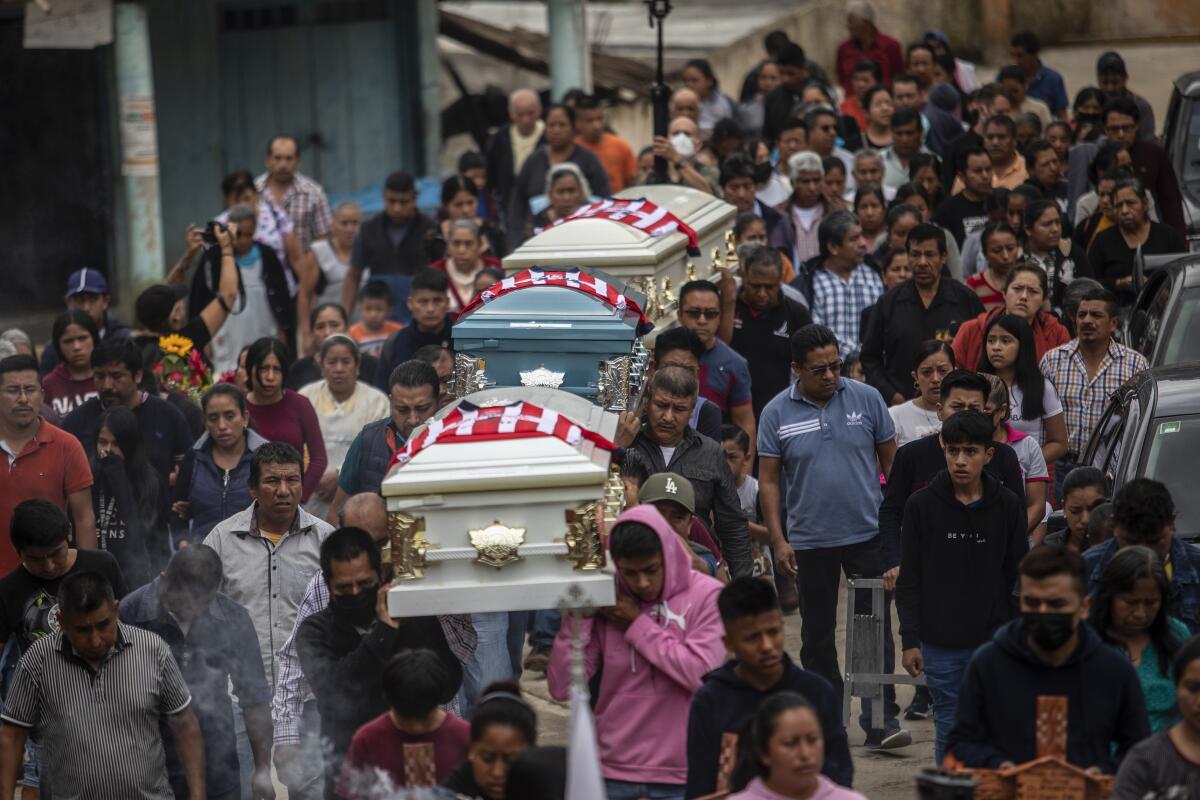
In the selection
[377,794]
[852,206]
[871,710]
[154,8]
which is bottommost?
[871,710]

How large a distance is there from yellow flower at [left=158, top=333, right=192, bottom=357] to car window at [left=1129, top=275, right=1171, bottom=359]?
481 cm

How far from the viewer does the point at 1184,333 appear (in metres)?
10.0

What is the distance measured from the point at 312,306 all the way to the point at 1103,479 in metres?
7.32

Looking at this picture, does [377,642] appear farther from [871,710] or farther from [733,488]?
[871,710]

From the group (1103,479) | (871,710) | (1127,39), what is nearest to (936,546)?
(1103,479)

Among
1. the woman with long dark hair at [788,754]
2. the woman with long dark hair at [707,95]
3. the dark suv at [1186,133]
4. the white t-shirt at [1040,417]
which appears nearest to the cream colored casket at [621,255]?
the white t-shirt at [1040,417]

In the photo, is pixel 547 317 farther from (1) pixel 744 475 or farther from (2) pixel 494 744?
(2) pixel 494 744

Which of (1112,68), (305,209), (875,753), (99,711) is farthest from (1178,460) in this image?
(1112,68)

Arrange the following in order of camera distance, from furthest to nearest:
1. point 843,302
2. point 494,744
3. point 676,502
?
point 843,302 < point 676,502 < point 494,744

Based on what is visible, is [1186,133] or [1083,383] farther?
[1186,133]

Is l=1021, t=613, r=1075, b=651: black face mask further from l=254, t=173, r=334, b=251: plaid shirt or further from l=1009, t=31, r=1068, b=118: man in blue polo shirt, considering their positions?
l=1009, t=31, r=1068, b=118: man in blue polo shirt

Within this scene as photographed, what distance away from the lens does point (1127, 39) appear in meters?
22.7

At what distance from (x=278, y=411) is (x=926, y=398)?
2.96 metres

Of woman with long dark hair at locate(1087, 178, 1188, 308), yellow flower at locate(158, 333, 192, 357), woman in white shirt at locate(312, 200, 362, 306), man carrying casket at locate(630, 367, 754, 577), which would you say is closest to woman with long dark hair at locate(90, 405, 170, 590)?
yellow flower at locate(158, 333, 192, 357)
